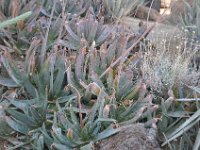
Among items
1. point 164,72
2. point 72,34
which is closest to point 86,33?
point 72,34

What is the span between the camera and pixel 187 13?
18.0ft

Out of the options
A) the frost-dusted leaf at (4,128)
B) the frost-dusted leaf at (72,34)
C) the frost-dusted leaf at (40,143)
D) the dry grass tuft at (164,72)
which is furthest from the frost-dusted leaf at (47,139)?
the frost-dusted leaf at (72,34)

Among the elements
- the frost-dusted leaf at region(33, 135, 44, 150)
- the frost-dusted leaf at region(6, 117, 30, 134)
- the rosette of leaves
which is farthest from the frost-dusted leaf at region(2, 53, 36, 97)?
the rosette of leaves

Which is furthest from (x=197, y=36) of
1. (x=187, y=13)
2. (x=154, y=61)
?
(x=154, y=61)

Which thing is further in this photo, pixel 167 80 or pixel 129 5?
pixel 129 5

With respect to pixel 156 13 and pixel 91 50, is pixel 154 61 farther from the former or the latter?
pixel 156 13

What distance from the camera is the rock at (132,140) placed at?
2.85m

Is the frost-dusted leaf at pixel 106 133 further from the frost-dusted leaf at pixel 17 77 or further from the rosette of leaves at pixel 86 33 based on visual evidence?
the rosette of leaves at pixel 86 33

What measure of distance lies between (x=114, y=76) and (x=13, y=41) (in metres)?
1.10

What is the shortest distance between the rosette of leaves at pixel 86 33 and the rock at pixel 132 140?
1.24 m

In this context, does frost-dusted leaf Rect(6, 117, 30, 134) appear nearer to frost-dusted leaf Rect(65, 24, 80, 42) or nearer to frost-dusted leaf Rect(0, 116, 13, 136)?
frost-dusted leaf Rect(0, 116, 13, 136)

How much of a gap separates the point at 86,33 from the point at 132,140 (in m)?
1.57

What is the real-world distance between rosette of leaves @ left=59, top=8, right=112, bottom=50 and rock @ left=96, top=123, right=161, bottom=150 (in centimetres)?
124

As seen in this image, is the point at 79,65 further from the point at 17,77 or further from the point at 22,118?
the point at 22,118
